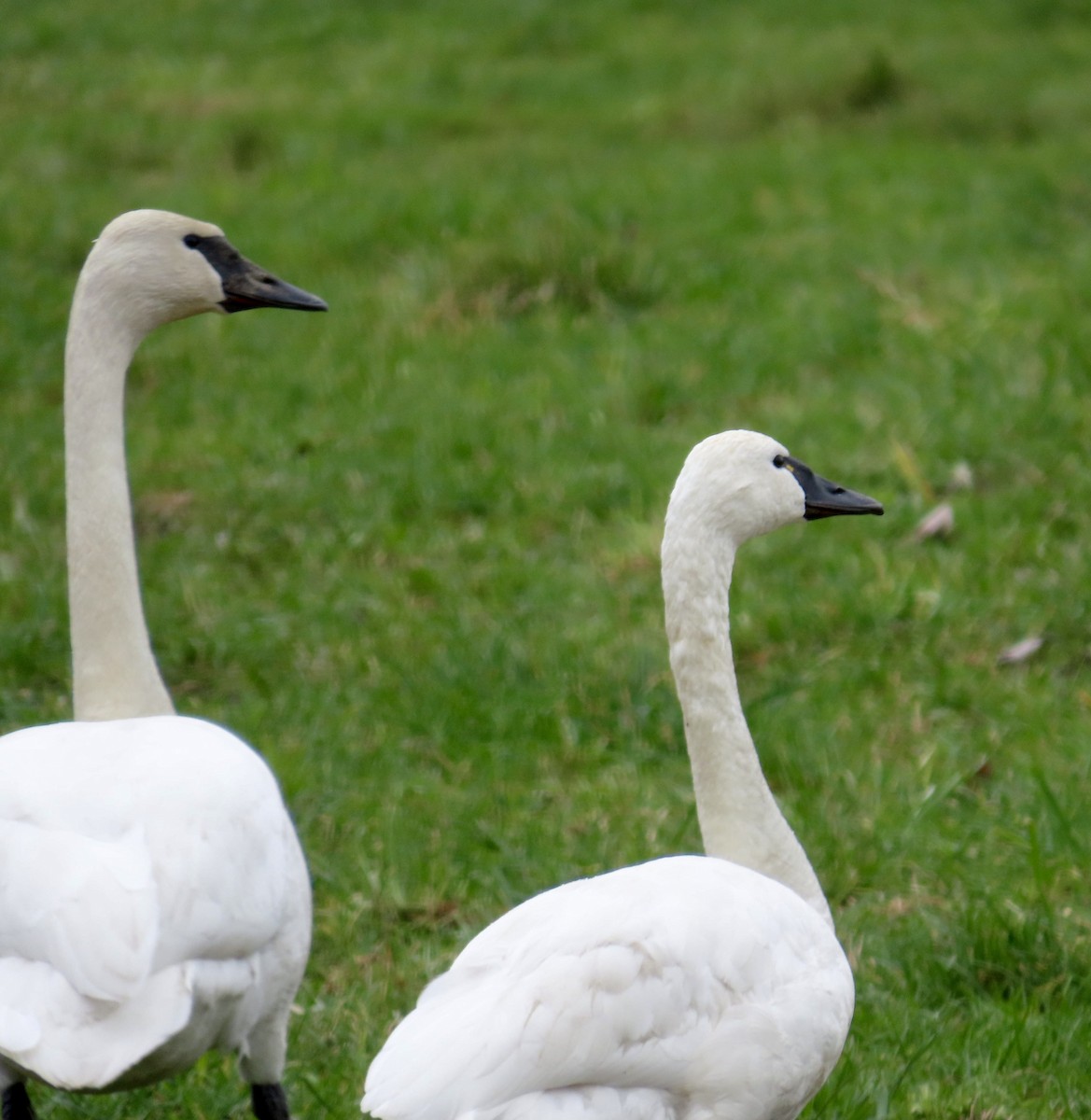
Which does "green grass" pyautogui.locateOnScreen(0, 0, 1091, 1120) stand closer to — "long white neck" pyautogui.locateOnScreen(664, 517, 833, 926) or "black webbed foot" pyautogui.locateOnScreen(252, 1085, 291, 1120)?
"black webbed foot" pyautogui.locateOnScreen(252, 1085, 291, 1120)

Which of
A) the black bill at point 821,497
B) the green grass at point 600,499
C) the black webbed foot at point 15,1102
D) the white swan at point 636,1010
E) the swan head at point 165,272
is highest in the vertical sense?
the swan head at point 165,272

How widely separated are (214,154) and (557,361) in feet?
13.3

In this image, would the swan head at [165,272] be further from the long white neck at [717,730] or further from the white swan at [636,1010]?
the white swan at [636,1010]

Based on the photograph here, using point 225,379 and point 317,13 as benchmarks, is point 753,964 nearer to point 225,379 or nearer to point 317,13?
point 225,379

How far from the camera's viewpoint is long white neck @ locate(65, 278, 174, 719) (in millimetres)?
3598

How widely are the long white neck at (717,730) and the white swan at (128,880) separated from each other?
2.40 ft

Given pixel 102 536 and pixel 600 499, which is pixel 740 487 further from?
pixel 600 499

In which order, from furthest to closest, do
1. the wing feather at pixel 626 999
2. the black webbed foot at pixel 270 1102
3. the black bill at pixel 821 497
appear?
1. the black bill at pixel 821 497
2. the black webbed foot at pixel 270 1102
3. the wing feather at pixel 626 999

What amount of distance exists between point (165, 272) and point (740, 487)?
1.37 m

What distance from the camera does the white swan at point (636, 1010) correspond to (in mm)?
2551

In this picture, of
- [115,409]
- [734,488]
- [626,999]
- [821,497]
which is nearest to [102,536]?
[115,409]

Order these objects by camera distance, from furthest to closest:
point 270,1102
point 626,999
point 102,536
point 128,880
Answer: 1. point 102,536
2. point 270,1102
3. point 128,880
4. point 626,999

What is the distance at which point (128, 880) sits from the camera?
275 cm

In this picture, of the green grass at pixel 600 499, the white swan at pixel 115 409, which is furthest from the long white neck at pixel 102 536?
the green grass at pixel 600 499
